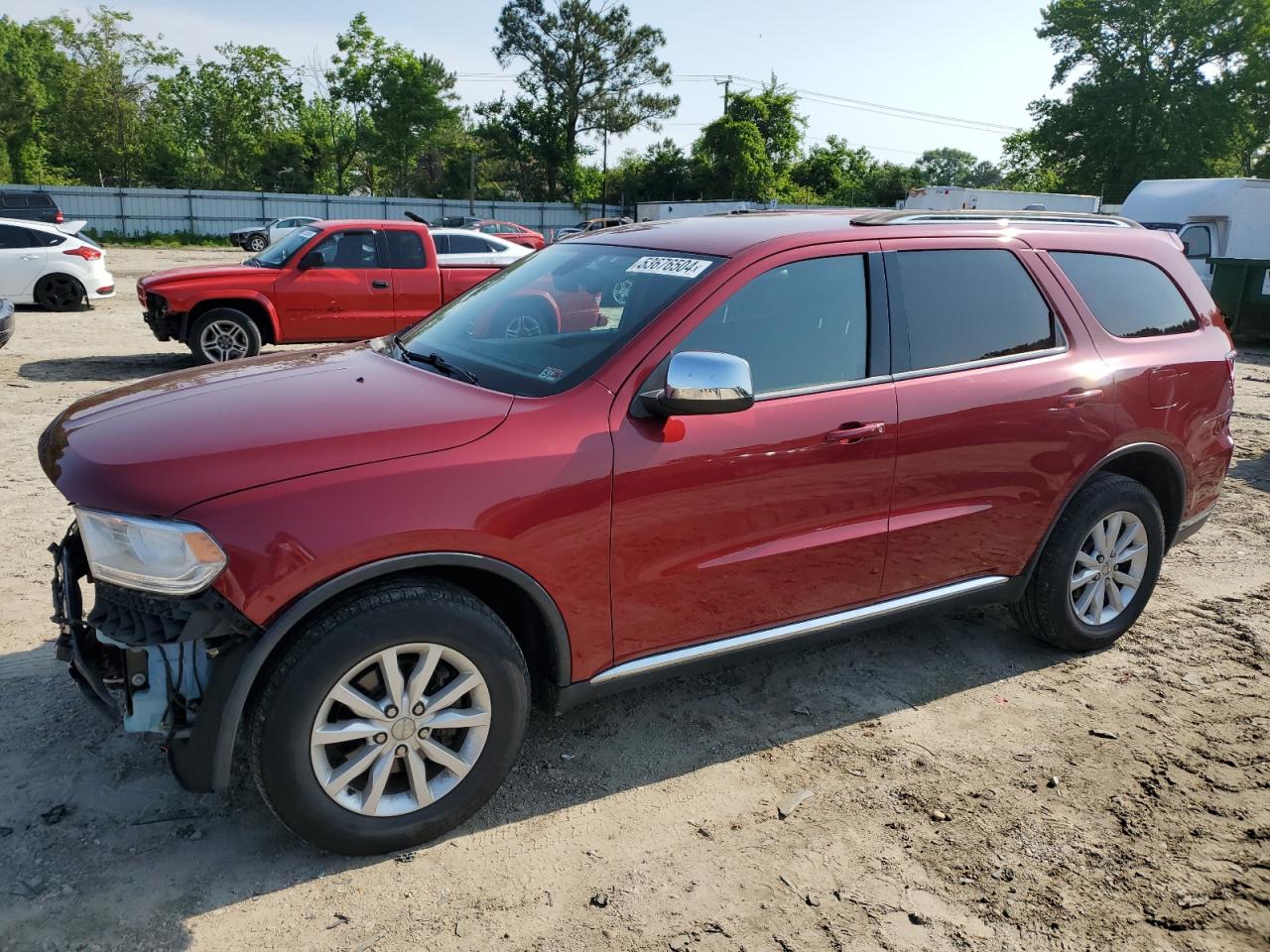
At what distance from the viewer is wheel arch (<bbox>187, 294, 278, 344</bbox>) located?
33.6 ft

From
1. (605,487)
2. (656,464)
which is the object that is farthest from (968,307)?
(605,487)

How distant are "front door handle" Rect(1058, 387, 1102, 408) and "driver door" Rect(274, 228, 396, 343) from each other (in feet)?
28.1

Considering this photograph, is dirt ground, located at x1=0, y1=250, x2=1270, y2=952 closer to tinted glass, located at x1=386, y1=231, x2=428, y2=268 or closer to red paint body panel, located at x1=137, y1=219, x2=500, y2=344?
red paint body panel, located at x1=137, y1=219, x2=500, y2=344

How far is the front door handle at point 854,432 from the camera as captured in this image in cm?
335

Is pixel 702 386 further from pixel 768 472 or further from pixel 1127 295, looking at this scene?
pixel 1127 295

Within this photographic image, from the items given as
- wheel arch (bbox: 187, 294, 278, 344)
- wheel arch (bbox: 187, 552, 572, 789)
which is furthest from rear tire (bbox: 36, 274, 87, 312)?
wheel arch (bbox: 187, 552, 572, 789)

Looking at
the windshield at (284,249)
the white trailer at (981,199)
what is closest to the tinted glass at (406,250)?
the windshield at (284,249)

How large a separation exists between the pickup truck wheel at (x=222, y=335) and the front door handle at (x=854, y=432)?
8.44 metres

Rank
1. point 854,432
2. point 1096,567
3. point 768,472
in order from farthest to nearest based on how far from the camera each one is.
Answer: point 1096,567, point 854,432, point 768,472

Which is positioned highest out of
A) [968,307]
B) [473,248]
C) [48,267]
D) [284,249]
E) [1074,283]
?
[473,248]

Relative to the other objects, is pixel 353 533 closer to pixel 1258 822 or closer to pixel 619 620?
pixel 619 620

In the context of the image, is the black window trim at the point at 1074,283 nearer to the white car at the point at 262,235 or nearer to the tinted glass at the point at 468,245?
the tinted glass at the point at 468,245

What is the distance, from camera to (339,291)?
10.8 metres

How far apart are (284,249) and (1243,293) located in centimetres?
1469
